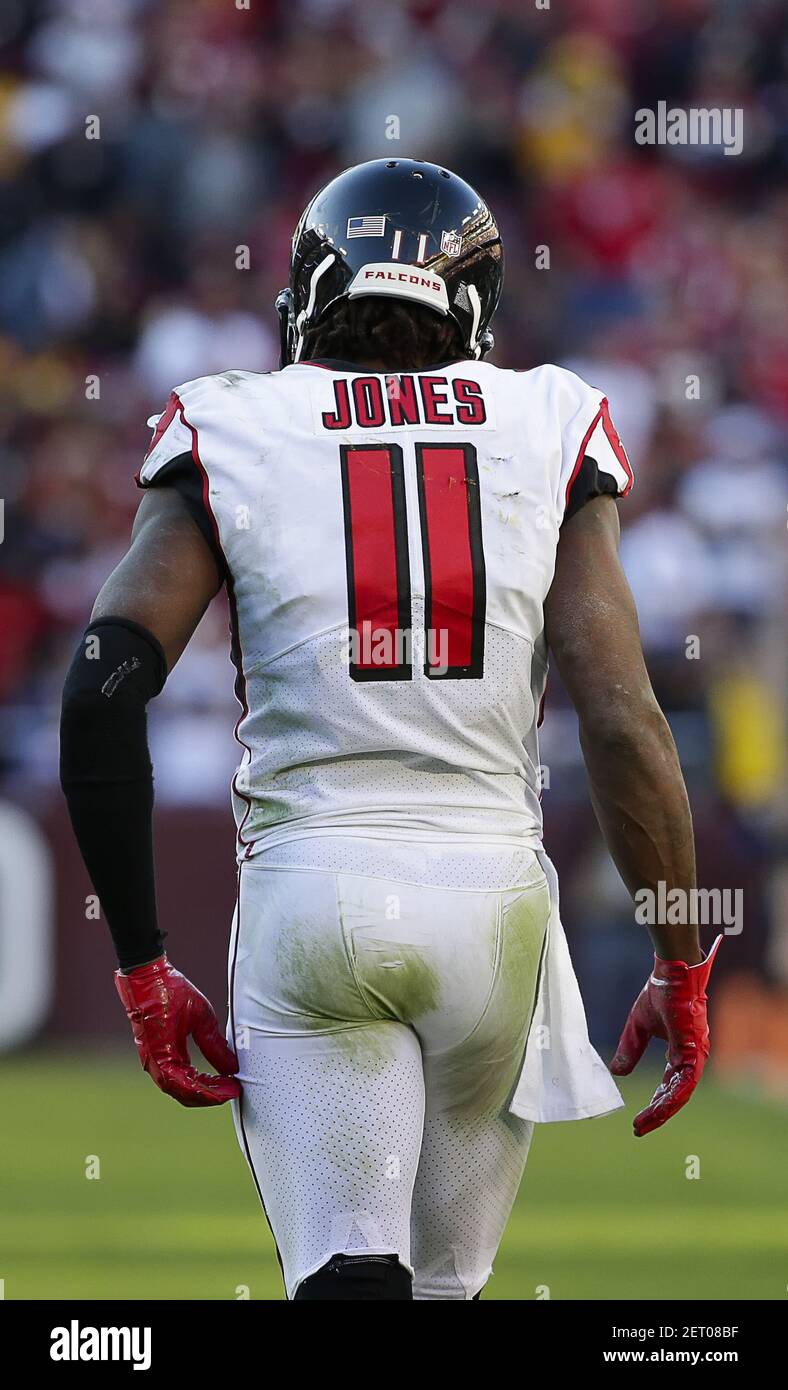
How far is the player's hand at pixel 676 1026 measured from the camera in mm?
2816

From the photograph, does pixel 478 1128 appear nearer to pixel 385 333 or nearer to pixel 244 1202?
pixel 385 333

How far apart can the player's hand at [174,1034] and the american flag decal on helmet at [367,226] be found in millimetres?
1066

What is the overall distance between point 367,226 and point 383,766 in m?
0.81

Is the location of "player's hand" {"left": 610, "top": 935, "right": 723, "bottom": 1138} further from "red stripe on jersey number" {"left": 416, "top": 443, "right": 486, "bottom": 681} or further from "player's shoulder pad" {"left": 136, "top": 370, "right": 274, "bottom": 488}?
"player's shoulder pad" {"left": 136, "top": 370, "right": 274, "bottom": 488}

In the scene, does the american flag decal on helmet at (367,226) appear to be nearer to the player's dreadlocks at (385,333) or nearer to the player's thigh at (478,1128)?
the player's dreadlocks at (385,333)

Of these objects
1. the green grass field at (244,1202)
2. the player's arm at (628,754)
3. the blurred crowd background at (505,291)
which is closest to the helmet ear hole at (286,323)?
the player's arm at (628,754)

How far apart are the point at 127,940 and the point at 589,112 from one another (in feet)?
32.4

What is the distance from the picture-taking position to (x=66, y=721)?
2598 millimetres

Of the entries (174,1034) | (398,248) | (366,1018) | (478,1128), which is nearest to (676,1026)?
(478,1128)

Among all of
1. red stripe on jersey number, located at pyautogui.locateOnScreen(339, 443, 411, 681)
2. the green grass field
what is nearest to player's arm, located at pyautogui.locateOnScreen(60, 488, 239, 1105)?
red stripe on jersey number, located at pyautogui.locateOnScreen(339, 443, 411, 681)

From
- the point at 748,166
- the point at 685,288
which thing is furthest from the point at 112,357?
the point at 748,166

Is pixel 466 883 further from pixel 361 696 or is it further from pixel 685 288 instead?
pixel 685 288

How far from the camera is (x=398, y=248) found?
9.23 ft
